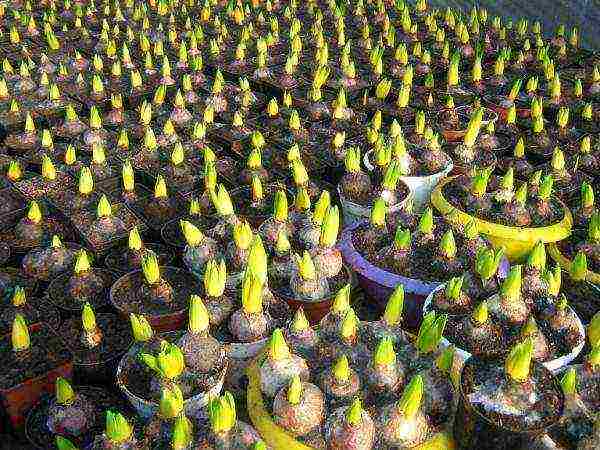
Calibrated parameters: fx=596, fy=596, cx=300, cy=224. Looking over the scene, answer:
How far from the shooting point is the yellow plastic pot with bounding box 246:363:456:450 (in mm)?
1786

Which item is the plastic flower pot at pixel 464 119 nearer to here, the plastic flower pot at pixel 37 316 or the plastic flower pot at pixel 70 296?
the plastic flower pot at pixel 70 296

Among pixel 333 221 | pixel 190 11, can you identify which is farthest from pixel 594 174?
pixel 190 11

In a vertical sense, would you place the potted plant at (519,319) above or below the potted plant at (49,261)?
above

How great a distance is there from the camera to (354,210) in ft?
10.2

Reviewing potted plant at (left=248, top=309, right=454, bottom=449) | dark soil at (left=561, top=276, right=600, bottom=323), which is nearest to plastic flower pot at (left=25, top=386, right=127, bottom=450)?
potted plant at (left=248, top=309, right=454, bottom=449)

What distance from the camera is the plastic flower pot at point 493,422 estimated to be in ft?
5.38

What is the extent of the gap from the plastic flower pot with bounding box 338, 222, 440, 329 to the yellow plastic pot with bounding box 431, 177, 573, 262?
463 mm

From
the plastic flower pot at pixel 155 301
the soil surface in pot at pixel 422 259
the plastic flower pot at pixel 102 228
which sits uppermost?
the soil surface in pot at pixel 422 259

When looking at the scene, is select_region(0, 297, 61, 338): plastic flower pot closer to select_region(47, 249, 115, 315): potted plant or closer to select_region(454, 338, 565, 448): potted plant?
select_region(47, 249, 115, 315): potted plant

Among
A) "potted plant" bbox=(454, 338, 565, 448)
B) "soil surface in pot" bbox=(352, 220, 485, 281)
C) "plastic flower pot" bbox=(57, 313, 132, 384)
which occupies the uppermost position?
"potted plant" bbox=(454, 338, 565, 448)

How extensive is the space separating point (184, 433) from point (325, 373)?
1.65 ft

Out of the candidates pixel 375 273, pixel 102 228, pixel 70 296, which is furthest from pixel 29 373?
pixel 375 273

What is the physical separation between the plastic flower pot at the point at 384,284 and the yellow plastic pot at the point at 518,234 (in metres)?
0.46

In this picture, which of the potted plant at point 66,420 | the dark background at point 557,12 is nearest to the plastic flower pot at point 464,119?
the potted plant at point 66,420
